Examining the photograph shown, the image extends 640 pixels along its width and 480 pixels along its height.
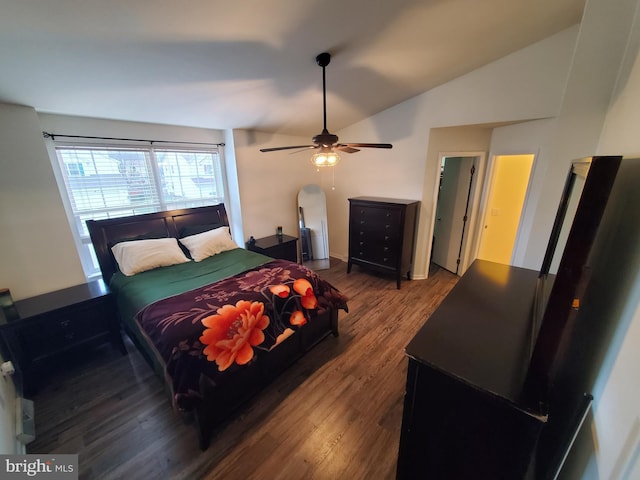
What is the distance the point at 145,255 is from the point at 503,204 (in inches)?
181

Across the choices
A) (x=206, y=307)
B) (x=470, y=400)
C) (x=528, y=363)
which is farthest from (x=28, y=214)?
(x=528, y=363)

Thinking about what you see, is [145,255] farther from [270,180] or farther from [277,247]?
[270,180]

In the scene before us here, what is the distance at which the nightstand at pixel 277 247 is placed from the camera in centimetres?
366

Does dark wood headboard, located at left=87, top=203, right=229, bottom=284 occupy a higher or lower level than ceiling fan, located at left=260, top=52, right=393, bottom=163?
lower

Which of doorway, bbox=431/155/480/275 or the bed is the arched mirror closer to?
the bed

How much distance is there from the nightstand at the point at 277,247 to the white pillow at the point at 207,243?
0.54m

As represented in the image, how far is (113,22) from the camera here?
1.37 m

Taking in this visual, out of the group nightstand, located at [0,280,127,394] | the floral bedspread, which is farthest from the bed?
nightstand, located at [0,280,127,394]

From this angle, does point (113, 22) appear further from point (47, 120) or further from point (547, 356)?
point (547, 356)

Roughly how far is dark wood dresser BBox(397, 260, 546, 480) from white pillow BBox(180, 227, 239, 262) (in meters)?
2.54

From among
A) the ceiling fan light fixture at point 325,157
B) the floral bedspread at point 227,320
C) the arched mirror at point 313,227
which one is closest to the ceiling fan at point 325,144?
the ceiling fan light fixture at point 325,157

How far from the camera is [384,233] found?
11.5ft

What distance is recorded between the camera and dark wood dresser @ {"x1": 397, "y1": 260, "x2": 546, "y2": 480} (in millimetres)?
884

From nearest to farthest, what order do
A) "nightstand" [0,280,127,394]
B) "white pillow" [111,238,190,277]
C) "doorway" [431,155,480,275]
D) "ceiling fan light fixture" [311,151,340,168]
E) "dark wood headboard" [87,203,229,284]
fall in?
"nightstand" [0,280,127,394] < "ceiling fan light fixture" [311,151,340,168] < "white pillow" [111,238,190,277] < "dark wood headboard" [87,203,229,284] < "doorway" [431,155,480,275]
